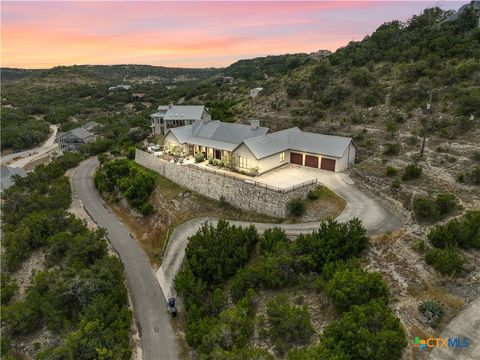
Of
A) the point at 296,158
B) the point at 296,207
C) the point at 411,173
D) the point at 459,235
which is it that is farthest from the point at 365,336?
the point at 296,158

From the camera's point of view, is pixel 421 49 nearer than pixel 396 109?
No

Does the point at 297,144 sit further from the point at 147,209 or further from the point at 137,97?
the point at 137,97

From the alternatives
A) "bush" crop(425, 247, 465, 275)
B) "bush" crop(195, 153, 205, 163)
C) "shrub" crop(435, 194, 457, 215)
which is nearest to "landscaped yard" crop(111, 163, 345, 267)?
"bush" crop(195, 153, 205, 163)

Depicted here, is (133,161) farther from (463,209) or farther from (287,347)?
(463,209)

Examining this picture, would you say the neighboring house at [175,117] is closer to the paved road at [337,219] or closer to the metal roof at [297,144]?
the metal roof at [297,144]

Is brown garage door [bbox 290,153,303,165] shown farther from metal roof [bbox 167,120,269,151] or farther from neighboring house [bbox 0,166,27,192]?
neighboring house [bbox 0,166,27,192]

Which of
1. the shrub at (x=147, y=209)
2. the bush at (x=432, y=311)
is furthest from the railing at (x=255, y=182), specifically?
the bush at (x=432, y=311)

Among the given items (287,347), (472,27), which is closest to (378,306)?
(287,347)
